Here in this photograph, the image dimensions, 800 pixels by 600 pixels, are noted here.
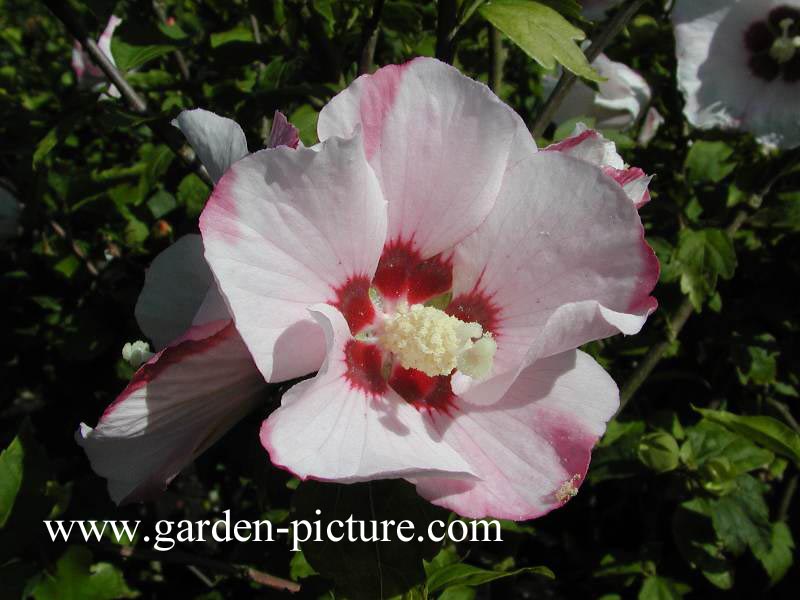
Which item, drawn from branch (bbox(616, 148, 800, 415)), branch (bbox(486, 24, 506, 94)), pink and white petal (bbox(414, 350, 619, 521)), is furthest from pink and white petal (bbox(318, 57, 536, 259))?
branch (bbox(616, 148, 800, 415))

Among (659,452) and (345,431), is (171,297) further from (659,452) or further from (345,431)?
(659,452)

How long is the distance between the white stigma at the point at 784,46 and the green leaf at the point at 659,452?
0.99 m

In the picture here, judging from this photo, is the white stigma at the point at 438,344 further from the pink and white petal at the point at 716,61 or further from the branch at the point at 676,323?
the pink and white petal at the point at 716,61

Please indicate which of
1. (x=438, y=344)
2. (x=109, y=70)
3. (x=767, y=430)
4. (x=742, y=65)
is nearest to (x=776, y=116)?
(x=742, y=65)

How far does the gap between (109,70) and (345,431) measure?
958 mm

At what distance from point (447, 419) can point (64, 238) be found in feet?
5.03

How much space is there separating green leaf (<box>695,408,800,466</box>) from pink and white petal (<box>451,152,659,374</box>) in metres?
0.41

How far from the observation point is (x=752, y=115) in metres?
1.83

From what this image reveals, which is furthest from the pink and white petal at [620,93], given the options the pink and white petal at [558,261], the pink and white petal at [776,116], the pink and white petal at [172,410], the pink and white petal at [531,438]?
the pink and white petal at [172,410]

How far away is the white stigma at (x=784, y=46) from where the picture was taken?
181 cm

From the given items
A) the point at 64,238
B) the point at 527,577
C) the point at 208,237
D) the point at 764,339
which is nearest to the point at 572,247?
the point at 208,237

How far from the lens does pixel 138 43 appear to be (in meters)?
1.54

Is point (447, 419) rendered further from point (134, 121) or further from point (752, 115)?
point (752, 115)

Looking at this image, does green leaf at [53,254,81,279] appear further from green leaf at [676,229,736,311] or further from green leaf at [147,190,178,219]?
green leaf at [676,229,736,311]
